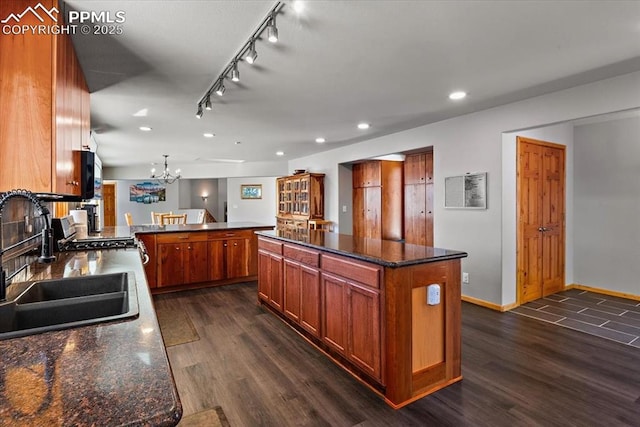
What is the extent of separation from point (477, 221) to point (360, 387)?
265cm

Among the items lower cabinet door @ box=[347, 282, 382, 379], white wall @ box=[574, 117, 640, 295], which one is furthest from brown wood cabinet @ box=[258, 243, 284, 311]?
white wall @ box=[574, 117, 640, 295]

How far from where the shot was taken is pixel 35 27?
64.0 inches

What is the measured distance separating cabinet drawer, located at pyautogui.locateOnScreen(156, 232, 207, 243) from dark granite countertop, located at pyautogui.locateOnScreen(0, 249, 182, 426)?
3.84m

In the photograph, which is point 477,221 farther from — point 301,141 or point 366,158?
point 301,141

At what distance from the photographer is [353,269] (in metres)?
2.35

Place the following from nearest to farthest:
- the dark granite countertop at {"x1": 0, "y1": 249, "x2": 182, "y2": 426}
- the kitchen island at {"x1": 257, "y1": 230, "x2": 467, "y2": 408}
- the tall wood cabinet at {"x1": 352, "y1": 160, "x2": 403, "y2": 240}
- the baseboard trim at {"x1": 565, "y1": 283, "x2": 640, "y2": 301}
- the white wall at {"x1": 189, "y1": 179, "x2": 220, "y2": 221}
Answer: the dark granite countertop at {"x1": 0, "y1": 249, "x2": 182, "y2": 426} < the kitchen island at {"x1": 257, "y1": 230, "x2": 467, "y2": 408} < the baseboard trim at {"x1": 565, "y1": 283, "x2": 640, "y2": 301} < the tall wood cabinet at {"x1": 352, "y1": 160, "x2": 403, "y2": 240} < the white wall at {"x1": 189, "y1": 179, "x2": 220, "y2": 221}

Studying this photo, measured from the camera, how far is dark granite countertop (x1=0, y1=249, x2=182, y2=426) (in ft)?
2.00

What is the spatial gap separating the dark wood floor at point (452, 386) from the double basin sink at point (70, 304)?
0.91 meters

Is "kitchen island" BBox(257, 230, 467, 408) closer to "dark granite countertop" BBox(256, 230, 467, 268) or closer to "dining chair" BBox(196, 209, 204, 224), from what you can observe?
"dark granite countertop" BBox(256, 230, 467, 268)

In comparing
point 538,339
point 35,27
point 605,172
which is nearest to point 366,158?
point 605,172

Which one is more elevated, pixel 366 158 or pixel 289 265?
pixel 366 158

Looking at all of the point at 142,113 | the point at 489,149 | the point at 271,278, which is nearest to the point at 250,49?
the point at 271,278

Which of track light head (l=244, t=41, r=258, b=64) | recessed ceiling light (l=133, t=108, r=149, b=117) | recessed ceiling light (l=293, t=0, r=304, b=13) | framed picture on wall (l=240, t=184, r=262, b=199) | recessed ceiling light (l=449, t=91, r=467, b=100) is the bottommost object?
framed picture on wall (l=240, t=184, r=262, b=199)

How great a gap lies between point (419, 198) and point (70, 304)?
5.25 meters
